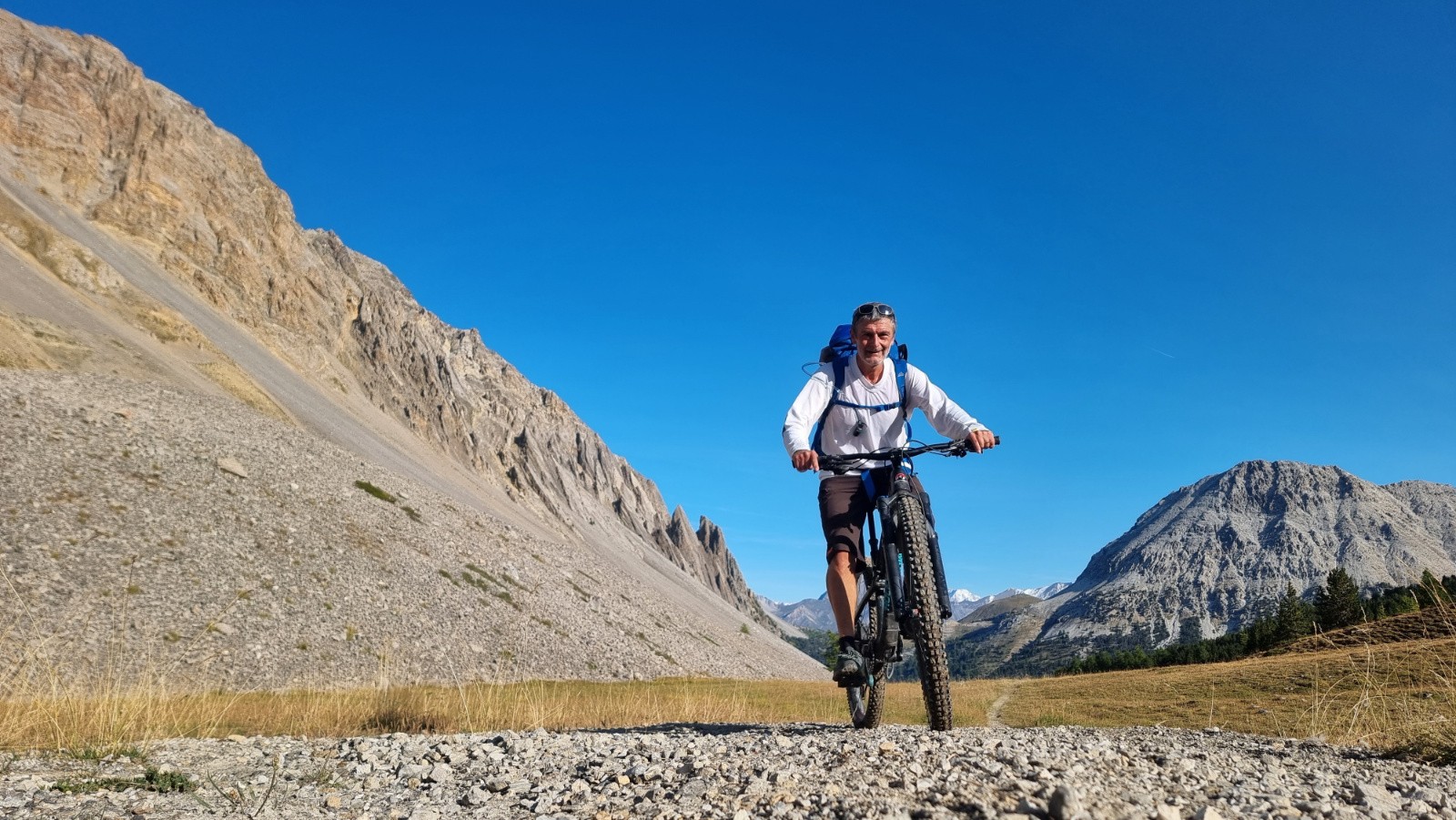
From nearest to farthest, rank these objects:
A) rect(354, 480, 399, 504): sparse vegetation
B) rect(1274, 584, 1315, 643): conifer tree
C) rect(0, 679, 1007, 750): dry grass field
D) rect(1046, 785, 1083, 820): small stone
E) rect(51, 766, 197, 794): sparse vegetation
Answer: rect(1046, 785, 1083, 820): small stone → rect(51, 766, 197, 794): sparse vegetation → rect(0, 679, 1007, 750): dry grass field → rect(354, 480, 399, 504): sparse vegetation → rect(1274, 584, 1315, 643): conifer tree

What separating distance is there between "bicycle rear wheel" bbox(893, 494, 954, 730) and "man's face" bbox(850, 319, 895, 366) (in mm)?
1460

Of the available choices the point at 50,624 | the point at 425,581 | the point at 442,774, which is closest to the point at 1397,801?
the point at 442,774

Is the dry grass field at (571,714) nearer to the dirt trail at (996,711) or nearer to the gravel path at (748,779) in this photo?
the dirt trail at (996,711)

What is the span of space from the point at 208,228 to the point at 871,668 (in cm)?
10874

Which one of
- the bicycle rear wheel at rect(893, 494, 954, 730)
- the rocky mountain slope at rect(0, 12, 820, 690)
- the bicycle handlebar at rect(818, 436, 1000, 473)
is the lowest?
the bicycle rear wheel at rect(893, 494, 954, 730)

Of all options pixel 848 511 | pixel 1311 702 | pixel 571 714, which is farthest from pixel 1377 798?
pixel 1311 702

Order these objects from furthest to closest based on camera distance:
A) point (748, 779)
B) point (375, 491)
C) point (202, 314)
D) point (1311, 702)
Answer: point (202, 314), point (375, 491), point (1311, 702), point (748, 779)

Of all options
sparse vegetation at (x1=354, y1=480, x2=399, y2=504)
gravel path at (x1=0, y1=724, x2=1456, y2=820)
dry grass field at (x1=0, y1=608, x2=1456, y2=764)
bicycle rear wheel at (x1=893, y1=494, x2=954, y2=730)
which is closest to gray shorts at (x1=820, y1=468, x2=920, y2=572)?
bicycle rear wheel at (x1=893, y1=494, x2=954, y2=730)

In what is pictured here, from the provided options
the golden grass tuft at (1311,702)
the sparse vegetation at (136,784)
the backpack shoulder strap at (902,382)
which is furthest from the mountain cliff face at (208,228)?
the backpack shoulder strap at (902,382)

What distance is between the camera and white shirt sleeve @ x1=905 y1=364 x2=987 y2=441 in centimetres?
696

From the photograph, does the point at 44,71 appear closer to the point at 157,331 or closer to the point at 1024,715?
the point at 157,331

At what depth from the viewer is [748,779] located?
386cm

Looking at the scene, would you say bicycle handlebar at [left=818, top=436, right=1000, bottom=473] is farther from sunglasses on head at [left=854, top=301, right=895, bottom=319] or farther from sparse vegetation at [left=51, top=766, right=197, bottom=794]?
sparse vegetation at [left=51, top=766, right=197, bottom=794]

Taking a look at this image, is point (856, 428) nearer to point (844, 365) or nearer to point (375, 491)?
point (844, 365)
